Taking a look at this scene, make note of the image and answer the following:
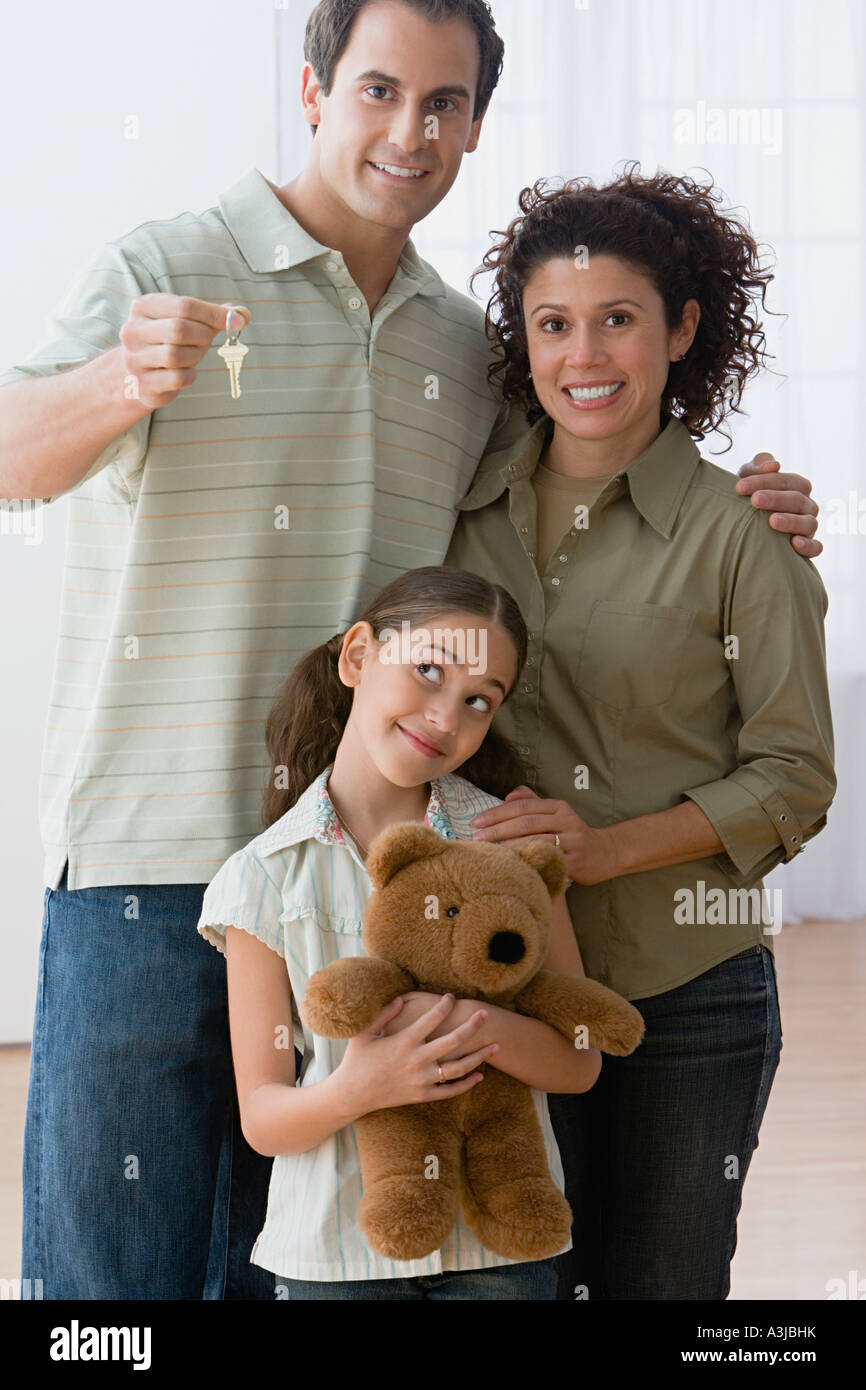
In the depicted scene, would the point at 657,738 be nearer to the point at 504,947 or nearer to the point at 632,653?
the point at 632,653

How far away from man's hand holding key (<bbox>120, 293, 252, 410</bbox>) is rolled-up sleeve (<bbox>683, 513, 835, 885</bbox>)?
0.59 metres

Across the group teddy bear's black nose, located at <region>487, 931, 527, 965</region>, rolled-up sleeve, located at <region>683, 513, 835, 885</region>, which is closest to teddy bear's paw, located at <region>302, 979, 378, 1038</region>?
teddy bear's black nose, located at <region>487, 931, 527, 965</region>

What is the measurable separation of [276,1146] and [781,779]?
2.01 feet

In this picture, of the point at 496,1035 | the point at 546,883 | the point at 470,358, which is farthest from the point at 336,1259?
the point at 470,358

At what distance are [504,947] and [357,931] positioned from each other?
19 cm

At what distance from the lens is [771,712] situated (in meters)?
1.39

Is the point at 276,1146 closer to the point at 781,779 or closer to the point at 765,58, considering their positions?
the point at 781,779

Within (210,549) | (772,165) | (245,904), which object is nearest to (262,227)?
(210,549)

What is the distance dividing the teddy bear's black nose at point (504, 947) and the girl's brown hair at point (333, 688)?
31 centimetres

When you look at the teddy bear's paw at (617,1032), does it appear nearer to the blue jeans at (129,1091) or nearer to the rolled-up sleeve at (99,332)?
the blue jeans at (129,1091)

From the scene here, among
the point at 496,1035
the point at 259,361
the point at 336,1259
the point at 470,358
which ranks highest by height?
the point at 470,358

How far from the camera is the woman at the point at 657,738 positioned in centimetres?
139

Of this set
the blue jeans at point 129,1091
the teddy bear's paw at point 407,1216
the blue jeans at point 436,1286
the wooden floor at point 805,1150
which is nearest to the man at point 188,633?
the blue jeans at point 129,1091
